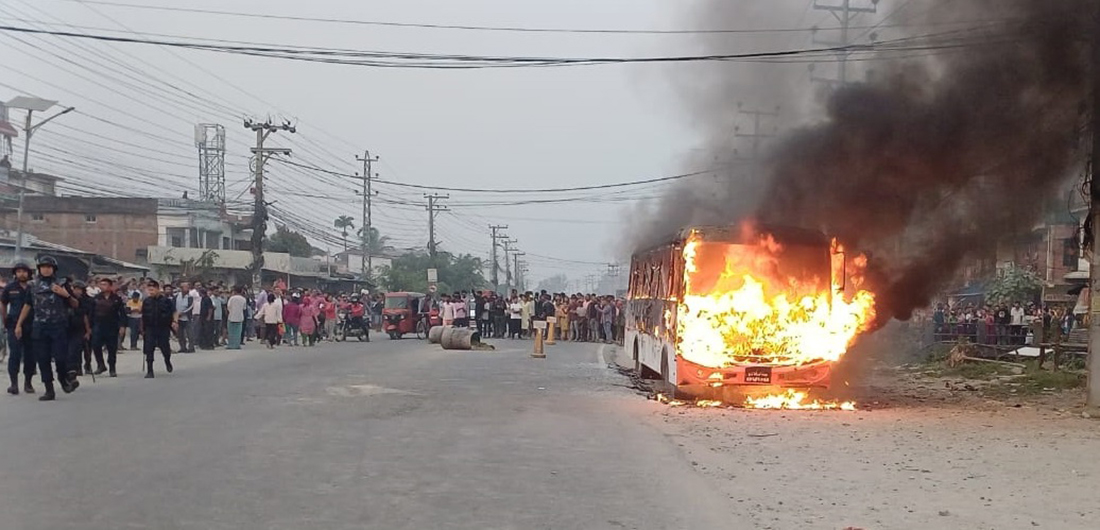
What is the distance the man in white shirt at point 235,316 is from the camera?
939 inches

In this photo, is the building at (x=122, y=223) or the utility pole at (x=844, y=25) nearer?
the utility pole at (x=844, y=25)

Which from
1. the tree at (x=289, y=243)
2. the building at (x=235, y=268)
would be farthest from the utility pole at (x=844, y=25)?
the tree at (x=289, y=243)

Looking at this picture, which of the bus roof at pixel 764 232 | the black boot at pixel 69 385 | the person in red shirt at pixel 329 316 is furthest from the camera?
the person in red shirt at pixel 329 316

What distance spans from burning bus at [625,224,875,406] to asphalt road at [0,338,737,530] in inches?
51.5

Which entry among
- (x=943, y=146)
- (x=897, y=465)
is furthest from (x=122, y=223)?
(x=897, y=465)

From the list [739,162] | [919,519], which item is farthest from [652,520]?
[739,162]

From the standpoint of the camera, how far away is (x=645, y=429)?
10.7 metres

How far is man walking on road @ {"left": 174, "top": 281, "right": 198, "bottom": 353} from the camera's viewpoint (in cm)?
2148

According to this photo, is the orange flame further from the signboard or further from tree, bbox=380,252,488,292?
tree, bbox=380,252,488,292

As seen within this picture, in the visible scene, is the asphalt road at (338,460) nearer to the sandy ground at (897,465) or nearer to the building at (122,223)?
the sandy ground at (897,465)

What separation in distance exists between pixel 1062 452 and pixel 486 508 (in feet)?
19.8

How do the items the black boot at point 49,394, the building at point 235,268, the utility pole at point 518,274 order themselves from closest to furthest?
the black boot at point 49,394
the building at point 235,268
the utility pole at point 518,274

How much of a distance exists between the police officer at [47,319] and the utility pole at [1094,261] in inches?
513

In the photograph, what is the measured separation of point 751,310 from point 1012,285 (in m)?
25.6
